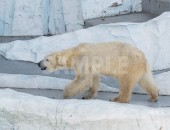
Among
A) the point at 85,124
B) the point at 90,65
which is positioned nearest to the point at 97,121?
the point at 85,124

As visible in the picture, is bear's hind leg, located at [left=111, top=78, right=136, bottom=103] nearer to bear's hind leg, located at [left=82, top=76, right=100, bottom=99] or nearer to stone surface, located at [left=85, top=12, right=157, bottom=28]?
bear's hind leg, located at [left=82, top=76, right=100, bottom=99]

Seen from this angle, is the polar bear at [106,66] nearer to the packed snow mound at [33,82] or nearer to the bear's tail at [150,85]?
the bear's tail at [150,85]

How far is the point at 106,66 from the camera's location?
4.58 meters

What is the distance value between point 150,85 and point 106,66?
520 millimetres

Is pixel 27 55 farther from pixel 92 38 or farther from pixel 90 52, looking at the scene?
pixel 90 52

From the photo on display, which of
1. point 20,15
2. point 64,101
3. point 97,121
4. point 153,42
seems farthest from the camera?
point 20,15

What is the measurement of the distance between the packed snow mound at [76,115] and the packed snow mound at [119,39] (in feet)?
6.31

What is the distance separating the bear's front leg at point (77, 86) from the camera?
467 centimetres

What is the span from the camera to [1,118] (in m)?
4.17

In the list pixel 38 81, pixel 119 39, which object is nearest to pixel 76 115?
pixel 38 81

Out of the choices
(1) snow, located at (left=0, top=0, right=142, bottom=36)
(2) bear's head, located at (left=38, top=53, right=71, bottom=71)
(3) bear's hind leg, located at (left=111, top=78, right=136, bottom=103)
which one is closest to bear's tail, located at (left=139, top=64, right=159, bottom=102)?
(3) bear's hind leg, located at (left=111, top=78, right=136, bottom=103)

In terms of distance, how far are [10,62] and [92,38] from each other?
1170mm

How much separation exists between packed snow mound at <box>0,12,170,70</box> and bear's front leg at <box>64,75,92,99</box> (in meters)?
1.48

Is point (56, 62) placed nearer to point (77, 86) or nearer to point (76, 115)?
point (77, 86)
